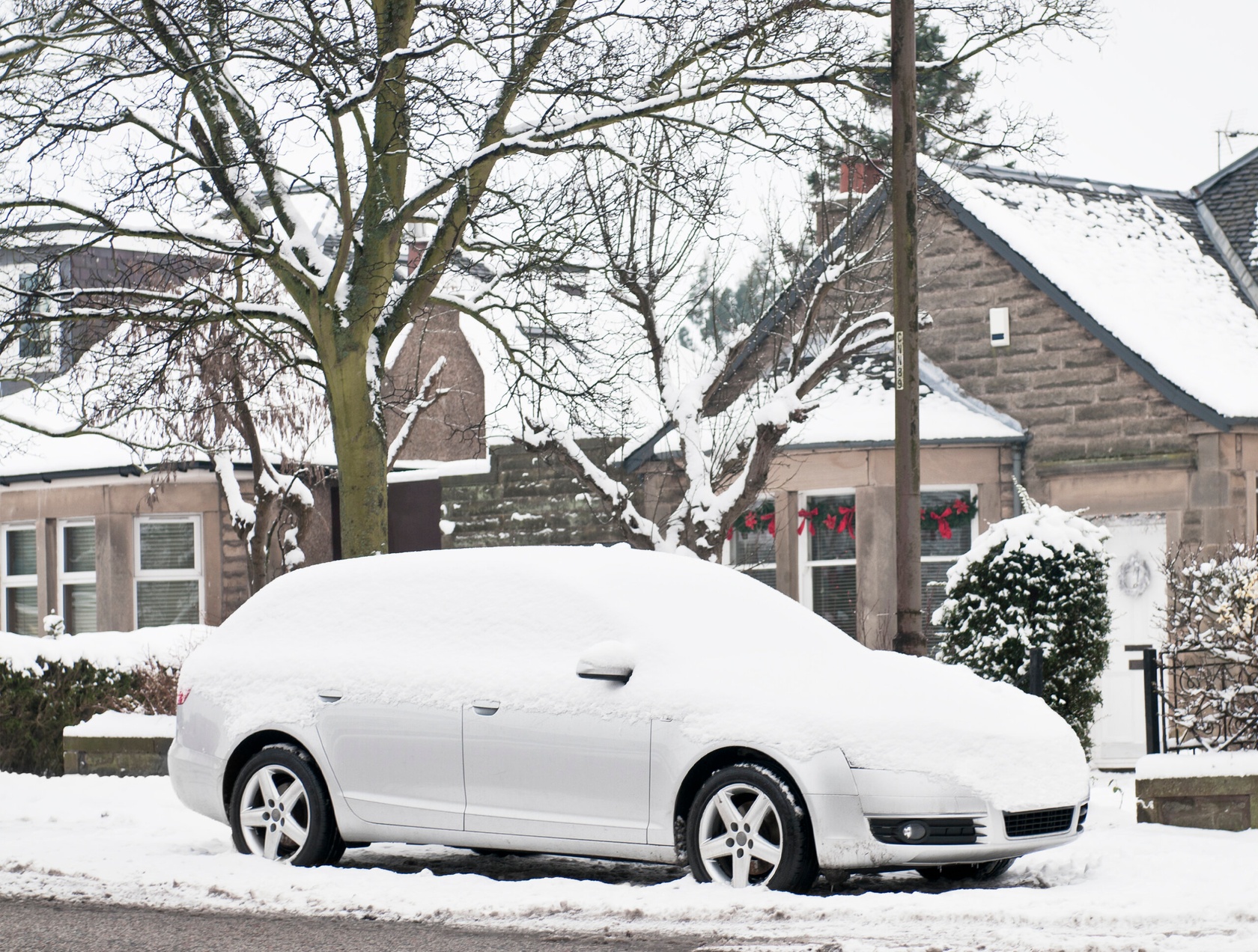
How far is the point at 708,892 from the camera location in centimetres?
749

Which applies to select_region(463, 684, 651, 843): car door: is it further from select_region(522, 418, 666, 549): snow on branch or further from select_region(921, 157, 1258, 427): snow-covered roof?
select_region(921, 157, 1258, 427): snow-covered roof

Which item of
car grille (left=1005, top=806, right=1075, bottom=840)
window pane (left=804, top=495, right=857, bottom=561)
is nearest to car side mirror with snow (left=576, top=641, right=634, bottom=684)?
car grille (left=1005, top=806, right=1075, bottom=840)

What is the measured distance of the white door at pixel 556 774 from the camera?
7.93 meters

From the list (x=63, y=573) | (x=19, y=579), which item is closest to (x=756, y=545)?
(x=63, y=573)

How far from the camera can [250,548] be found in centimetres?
1922

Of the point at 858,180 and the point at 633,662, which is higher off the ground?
the point at 858,180

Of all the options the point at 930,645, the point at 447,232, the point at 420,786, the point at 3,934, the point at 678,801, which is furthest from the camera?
the point at 930,645

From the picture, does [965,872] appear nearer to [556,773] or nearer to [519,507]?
[556,773]

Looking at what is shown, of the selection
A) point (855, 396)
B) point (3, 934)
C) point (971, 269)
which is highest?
point (971, 269)

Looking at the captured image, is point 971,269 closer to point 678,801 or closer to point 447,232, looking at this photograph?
point 447,232

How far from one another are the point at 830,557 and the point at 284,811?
443 inches

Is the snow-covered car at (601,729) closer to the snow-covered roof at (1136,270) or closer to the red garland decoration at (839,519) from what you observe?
the red garland decoration at (839,519)

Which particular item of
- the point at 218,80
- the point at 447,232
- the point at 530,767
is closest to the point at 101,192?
the point at 218,80

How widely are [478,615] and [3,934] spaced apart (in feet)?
8.88
